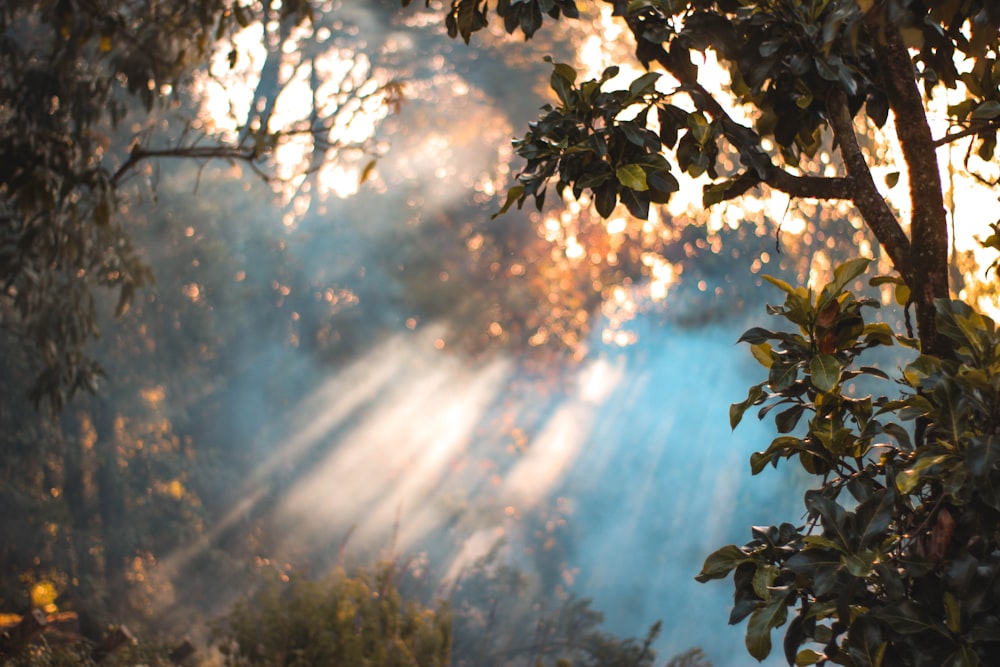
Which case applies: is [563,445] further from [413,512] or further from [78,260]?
[78,260]

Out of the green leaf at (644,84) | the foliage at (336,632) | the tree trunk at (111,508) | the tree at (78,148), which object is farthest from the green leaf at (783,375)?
the tree trunk at (111,508)

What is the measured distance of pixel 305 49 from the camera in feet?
39.1

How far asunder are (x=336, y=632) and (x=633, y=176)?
3273 mm

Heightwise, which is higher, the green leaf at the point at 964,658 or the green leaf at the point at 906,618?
the green leaf at the point at 906,618

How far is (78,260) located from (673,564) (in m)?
9.07

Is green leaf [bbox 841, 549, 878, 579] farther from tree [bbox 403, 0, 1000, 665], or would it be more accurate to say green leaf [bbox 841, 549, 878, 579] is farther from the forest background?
the forest background

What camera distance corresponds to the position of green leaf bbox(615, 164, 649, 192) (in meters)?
1.54

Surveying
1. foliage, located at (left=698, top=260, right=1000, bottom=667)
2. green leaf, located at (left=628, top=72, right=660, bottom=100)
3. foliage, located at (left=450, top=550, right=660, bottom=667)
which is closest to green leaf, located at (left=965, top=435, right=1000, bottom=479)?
foliage, located at (left=698, top=260, right=1000, bottom=667)

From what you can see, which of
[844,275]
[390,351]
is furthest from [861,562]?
[390,351]

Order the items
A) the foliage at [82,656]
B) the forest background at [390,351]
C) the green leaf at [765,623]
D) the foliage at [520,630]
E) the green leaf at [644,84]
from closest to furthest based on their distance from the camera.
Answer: the green leaf at [765,623] < the green leaf at [644,84] < the foliage at [82,656] < the foliage at [520,630] < the forest background at [390,351]

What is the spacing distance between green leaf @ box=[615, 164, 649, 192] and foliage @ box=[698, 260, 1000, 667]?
0.94 ft

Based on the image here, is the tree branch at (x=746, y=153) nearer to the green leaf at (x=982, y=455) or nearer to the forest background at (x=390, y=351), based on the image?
the green leaf at (x=982, y=455)

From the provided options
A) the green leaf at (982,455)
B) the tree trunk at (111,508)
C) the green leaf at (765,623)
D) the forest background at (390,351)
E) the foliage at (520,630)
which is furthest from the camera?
the forest background at (390,351)

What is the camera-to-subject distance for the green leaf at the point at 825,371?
1.39 metres
